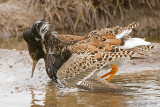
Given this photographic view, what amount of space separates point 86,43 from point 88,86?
936mm

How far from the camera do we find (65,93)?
19.3 ft

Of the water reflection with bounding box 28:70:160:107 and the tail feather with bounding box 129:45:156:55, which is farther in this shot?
the tail feather with bounding box 129:45:156:55

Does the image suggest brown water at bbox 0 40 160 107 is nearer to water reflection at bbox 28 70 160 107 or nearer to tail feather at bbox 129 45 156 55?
water reflection at bbox 28 70 160 107

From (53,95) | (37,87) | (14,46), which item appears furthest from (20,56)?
(53,95)

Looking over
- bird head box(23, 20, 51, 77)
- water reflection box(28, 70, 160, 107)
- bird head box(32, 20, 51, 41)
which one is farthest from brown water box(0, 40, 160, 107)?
bird head box(32, 20, 51, 41)

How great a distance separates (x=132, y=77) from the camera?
711 cm

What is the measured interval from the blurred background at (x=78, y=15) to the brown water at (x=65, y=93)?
16.9 feet

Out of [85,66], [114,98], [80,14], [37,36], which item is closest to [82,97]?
[114,98]

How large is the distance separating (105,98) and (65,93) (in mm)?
762

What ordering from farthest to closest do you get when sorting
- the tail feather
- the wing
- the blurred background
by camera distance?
1. the blurred background
2. the tail feather
3. the wing

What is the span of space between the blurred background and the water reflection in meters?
6.28

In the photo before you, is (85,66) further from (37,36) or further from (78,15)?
(78,15)

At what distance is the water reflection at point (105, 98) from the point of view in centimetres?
514

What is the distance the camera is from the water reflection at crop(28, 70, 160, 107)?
5.14 meters
